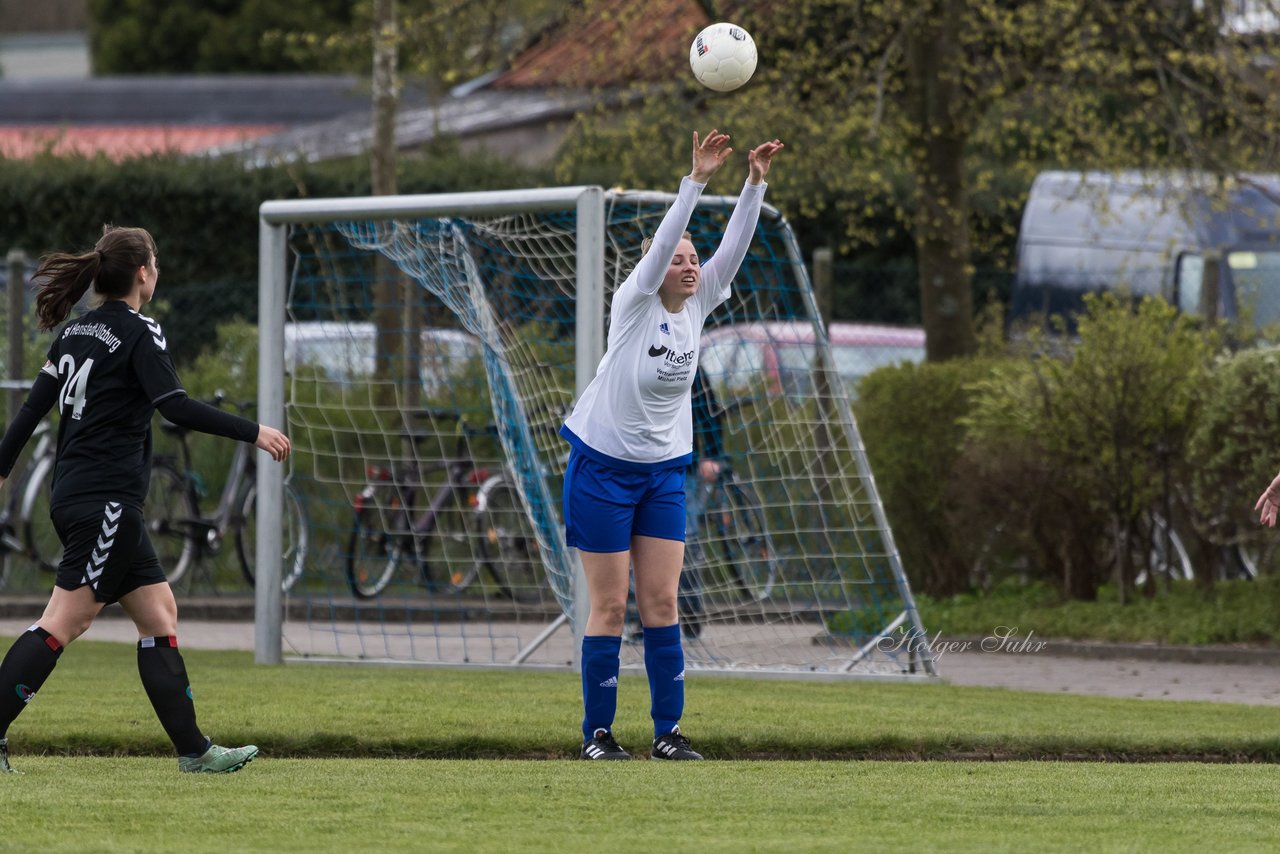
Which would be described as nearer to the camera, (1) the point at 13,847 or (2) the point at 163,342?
(1) the point at 13,847

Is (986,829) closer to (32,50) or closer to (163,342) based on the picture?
(163,342)

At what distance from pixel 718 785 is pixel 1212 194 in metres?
10.1

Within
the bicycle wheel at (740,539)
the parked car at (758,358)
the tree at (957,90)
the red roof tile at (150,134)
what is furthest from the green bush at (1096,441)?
the red roof tile at (150,134)

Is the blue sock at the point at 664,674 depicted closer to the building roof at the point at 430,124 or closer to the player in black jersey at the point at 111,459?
the player in black jersey at the point at 111,459

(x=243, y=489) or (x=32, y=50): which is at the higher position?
(x=32, y=50)

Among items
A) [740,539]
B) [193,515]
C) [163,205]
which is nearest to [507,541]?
[193,515]

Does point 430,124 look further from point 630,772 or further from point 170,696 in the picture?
point 630,772

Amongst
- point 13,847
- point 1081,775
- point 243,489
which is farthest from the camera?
point 243,489

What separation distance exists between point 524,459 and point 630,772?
4.97 meters

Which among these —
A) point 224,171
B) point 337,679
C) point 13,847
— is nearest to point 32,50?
point 224,171

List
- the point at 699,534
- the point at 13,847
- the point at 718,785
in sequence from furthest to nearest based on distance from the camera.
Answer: the point at 699,534
the point at 718,785
the point at 13,847

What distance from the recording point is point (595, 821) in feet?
18.2

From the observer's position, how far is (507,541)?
14.6 meters

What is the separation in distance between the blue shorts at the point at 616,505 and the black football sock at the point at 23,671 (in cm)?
195
